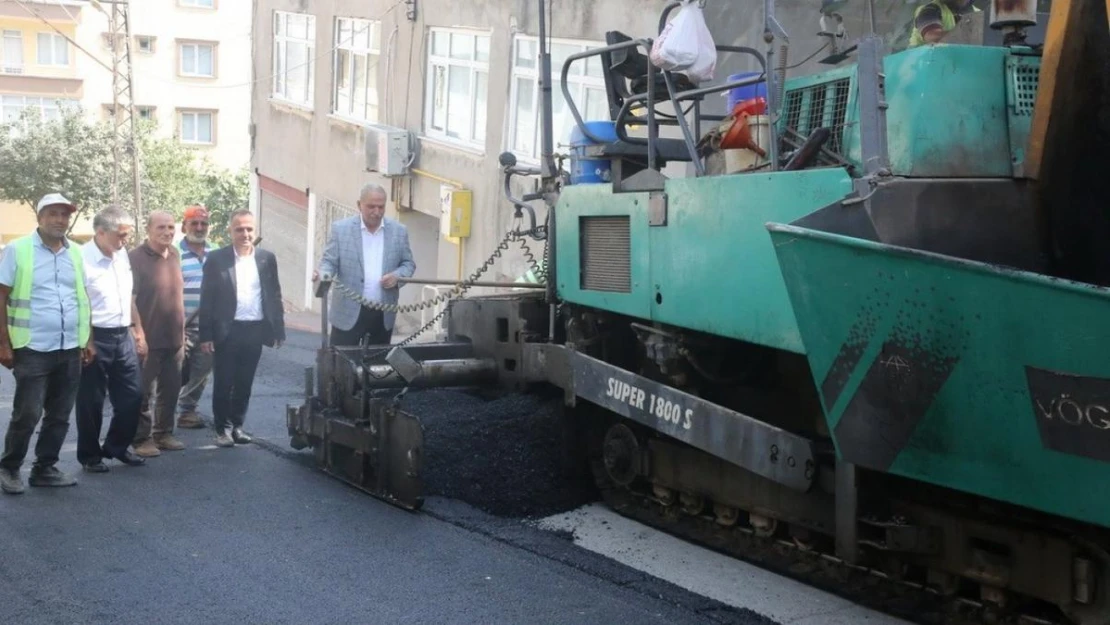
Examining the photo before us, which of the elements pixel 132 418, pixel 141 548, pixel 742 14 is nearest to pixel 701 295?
pixel 141 548

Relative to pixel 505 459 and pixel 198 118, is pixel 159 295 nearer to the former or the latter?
pixel 505 459

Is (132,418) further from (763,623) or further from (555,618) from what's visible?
(763,623)

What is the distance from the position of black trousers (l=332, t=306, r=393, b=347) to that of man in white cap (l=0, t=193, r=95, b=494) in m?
1.82

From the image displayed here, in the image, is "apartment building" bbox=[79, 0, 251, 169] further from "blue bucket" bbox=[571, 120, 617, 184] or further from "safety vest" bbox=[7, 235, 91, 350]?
"blue bucket" bbox=[571, 120, 617, 184]

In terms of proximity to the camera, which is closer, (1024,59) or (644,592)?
(1024,59)

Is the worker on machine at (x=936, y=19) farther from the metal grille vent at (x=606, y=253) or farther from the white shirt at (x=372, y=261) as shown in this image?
the white shirt at (x=372, y=261)

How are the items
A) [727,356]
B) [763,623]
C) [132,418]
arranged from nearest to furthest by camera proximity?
[763,623] < [727,356] < [132,418]

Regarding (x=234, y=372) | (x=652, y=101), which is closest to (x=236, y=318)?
(x=234, y=372)

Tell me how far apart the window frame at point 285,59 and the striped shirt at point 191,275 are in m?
15.4

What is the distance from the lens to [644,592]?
5.66 metres

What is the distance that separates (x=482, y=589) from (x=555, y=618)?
0.49 m

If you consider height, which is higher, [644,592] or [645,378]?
[645,378]

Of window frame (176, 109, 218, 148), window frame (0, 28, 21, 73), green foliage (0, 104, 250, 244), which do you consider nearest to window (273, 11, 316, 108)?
green foliage (0, 104, 250, 244)

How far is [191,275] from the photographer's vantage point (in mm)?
9562
